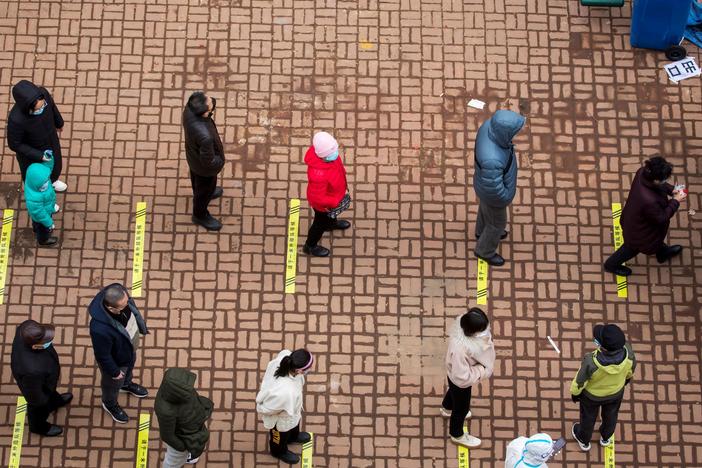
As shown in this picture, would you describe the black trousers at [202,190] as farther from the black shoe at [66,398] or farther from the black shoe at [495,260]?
the black shoe at [495,260]

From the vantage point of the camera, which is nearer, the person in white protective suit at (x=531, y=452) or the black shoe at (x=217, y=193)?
the person in white protective suit at (x=531, y=452)

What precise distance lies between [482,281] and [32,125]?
4964 mm

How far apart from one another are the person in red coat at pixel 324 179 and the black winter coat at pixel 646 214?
9.37 feet

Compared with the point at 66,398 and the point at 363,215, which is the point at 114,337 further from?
the point at 363,215

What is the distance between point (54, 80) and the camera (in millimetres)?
12281

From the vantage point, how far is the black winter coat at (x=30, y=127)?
10438 millimetres

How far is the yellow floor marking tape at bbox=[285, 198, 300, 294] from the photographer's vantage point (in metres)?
11.2

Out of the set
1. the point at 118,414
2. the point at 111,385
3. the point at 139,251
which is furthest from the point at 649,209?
the point at 118,414

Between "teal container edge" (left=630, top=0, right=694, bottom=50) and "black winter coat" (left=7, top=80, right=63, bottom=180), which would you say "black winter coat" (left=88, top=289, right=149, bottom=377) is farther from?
"teal container edge" (left=630, top=0, right=694, bottom=50)

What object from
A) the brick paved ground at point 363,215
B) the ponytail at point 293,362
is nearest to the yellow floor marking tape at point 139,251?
the brick paved ground at point 363,215

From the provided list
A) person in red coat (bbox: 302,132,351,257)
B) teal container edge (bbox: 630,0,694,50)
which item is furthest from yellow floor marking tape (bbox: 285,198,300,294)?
teal container edge (bbox: 630,0,694,50)

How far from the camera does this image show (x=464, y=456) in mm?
10414

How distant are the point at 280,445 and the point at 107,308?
2166mm

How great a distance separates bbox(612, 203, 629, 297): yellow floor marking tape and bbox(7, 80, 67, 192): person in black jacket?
19.9 ft
